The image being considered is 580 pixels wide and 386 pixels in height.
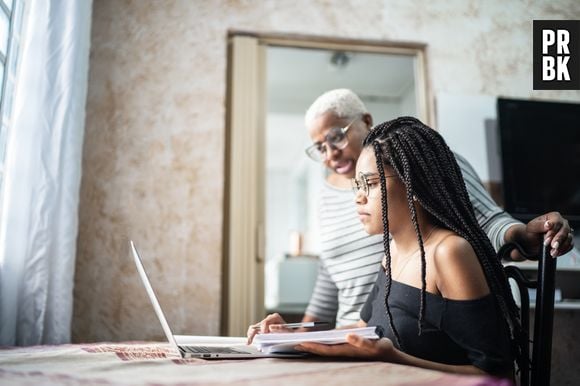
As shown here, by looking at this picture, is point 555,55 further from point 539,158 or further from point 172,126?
point 172,126

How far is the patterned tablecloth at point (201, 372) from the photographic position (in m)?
0.67

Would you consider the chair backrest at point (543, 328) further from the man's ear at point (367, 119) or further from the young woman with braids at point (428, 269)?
the man's ear at point (367, 119)

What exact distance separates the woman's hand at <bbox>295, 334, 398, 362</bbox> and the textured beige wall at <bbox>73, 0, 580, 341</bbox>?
1602 millimetres

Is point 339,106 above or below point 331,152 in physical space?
above

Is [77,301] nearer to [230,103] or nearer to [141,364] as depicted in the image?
[230,103]

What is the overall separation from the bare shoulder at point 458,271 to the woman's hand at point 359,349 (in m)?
0.17

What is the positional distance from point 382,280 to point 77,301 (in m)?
1.58

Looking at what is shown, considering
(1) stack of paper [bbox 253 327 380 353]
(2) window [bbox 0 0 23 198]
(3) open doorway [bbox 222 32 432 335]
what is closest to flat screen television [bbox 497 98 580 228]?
(3) open doorway [bbox 222 32 432 335]

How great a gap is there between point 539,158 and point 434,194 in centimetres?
178

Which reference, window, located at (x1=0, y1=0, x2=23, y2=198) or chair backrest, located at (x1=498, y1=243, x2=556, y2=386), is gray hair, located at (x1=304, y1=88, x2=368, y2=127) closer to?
chair backrest, located at (x1=498, y1=243, x2=556, y2=386)

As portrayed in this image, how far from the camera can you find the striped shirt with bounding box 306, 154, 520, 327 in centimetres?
153

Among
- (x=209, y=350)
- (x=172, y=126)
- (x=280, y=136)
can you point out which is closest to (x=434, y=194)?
(x=209, y=350)

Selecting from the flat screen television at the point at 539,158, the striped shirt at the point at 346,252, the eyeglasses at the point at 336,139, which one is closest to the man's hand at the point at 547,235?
the striped shirt at the point at 346,252

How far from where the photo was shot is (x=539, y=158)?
258 centimetres
